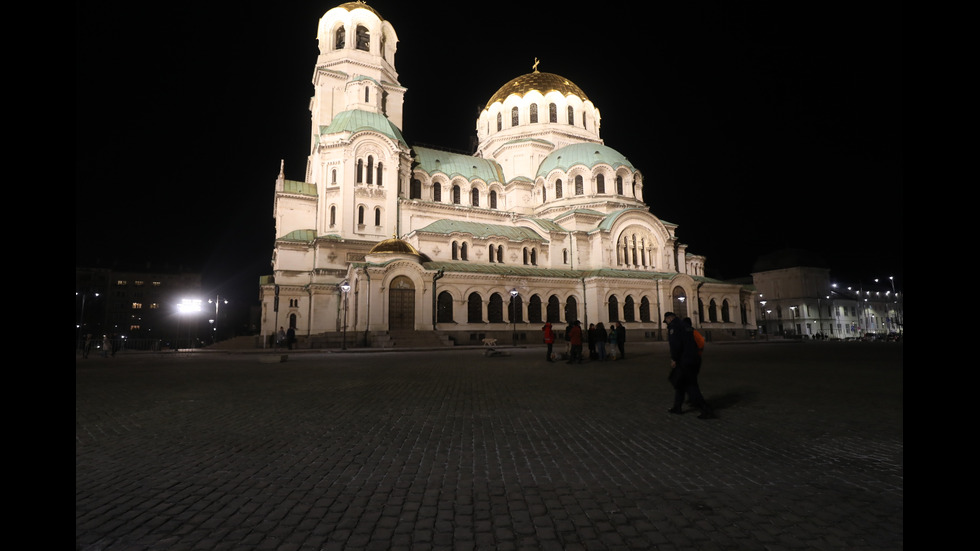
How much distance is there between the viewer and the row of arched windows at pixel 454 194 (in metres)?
46.5

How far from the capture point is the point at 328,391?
1055 centimetres

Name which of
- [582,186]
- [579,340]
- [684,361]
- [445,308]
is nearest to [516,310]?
[445,308]

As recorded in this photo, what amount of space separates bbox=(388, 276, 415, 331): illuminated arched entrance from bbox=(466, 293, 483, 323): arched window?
15.2 ft

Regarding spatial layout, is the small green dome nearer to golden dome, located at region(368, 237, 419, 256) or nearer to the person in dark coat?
golden dome, located at region(368, 237, 419, 256)

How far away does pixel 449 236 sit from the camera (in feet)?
130

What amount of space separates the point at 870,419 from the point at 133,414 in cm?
1192

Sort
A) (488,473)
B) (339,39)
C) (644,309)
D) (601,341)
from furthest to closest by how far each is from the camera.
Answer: (339,39)
(644,309)
(601,341)
(488,473)

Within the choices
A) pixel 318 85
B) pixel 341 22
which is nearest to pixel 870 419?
pixel 318 85

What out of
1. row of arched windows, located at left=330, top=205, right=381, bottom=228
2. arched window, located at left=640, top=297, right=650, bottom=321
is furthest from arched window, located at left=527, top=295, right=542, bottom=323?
row of arched windows, located at left=330, top=205, right=381, bottom=228

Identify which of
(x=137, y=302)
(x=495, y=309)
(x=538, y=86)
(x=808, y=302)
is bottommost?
(x=495, y=309)

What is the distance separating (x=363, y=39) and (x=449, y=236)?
24.4 meters

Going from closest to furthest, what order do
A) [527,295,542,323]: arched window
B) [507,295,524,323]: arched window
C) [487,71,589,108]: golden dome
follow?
[507,295,524,323]: arched window, [527,295,542,323]: arched window, [487,71,589,108]: golden dome

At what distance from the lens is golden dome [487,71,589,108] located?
54031mm

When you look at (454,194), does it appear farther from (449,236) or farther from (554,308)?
(554,308)
